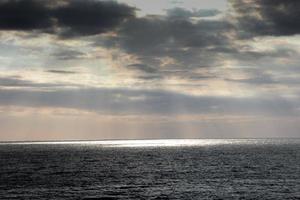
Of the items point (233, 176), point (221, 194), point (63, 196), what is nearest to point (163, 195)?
point (221, 194)

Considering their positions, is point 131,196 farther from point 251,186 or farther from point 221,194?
point 251,186

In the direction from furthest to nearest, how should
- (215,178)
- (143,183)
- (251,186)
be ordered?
(215,178), (143,183), (251,186)

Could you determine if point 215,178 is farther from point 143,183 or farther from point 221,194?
point 221,194

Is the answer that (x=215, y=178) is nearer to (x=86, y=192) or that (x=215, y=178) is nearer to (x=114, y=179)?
(x=114, y=179)

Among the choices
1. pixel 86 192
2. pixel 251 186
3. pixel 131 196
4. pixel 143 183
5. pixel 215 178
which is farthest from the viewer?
pixel 215 178

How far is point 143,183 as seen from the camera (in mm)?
97438

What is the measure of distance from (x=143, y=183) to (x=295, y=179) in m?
31.9

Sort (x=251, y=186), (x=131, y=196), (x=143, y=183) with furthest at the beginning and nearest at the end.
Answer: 1. (x=143, y=183)
2. (x=251, y=186)
3. (x=131, y=196)

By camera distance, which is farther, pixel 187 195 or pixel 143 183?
pixel 143 183

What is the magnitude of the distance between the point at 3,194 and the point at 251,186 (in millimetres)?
44195

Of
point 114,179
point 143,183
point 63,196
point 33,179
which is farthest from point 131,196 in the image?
point 33,179

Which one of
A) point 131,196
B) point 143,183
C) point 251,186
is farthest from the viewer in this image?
point 143,183

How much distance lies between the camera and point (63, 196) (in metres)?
79.2

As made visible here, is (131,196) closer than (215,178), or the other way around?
(131,196)
